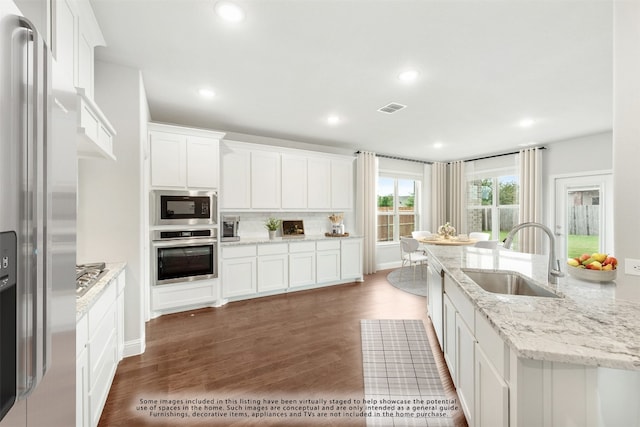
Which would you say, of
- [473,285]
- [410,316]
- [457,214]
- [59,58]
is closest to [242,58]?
[59,58]

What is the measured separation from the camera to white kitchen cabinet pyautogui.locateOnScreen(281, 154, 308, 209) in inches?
179


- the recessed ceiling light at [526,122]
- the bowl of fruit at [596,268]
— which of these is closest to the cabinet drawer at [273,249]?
the bowl of fruit at [596,268]

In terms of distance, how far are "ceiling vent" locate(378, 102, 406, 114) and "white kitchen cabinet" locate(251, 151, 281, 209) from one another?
1801 millimetres

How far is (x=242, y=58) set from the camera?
236 cm

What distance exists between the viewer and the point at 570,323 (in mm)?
1100

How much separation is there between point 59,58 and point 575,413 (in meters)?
2.57

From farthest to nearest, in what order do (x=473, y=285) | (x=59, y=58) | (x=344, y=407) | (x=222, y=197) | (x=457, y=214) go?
(x=457, y=214), (x=222, y=197), (x=344, y=407), (x=473, y=285), (x=59, y=58)

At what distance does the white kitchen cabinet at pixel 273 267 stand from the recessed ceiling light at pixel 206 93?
209 centimetres

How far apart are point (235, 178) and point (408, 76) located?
2.69 m

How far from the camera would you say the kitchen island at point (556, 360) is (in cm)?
92

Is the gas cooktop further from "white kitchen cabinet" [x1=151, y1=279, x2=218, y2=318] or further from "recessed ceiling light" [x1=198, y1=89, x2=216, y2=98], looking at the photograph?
"recessed ceiling light" [x1=198, y1=89, x2=216, y2=98]

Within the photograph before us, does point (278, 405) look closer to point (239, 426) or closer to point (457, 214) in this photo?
point (239, 426)

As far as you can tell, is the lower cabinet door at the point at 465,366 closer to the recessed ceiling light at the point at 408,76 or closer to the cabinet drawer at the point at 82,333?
the cabinet drawer at the point at 82,333

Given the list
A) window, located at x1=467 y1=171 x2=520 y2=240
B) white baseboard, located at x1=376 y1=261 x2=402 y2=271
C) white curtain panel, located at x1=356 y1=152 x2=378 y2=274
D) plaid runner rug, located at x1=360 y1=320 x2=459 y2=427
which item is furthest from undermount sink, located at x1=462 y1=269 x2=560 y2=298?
window, located at x1=467 y1=171 x2=520 y2=240
